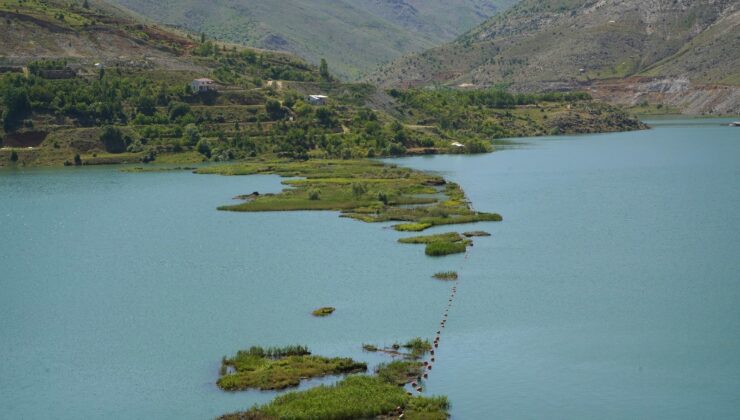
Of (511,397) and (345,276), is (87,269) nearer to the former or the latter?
(345,276)

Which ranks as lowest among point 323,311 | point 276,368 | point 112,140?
point 276,368

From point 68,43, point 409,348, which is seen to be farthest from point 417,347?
point 68,43

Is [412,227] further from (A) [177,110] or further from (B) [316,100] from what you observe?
(B) [316,100]

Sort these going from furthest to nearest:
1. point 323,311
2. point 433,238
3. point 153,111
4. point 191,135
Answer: point 153,111, point 191,135, point 433,238, point 323,311

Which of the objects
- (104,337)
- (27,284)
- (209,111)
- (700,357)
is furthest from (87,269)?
(209,111)

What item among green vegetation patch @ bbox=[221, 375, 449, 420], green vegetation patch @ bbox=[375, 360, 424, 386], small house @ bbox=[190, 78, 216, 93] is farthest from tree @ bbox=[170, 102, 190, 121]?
green vegetation patch @ bbox=[221, 375, 449, 420]

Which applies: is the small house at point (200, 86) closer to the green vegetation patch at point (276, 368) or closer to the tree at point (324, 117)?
the tree at point (324, 117)
